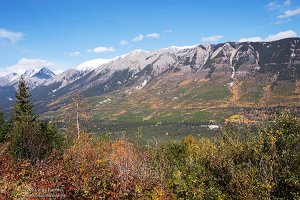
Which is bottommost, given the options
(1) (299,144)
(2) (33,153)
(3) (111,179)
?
(2) (33,153)

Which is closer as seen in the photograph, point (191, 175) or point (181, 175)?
point (191, 175)

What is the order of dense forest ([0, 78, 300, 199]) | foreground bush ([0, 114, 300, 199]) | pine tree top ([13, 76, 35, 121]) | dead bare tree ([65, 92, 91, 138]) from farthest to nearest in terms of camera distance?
1. pine tree top ([13, 76, 35, 121])
2. dead bare tree ([65, 92, 91, 138])
3. foreground bush ([0, 114, 300, 199])
4. dense forest ([0, 78, 300, 199])

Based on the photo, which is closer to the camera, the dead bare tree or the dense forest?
the dense forest

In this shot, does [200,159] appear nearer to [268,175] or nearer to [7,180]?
[268,175]

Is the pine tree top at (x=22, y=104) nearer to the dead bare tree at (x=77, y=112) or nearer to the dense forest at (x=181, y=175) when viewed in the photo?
the dead bare tree at (x=77, y=112)

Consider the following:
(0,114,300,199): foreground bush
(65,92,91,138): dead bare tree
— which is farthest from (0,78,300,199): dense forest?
(65,92,91,138): dead bare tree

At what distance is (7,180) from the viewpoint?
59.1ft

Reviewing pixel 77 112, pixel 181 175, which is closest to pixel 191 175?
pixel 181 175

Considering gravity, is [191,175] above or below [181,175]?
above

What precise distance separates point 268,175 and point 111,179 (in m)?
17.2

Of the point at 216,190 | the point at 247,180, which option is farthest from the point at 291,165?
the point at 216,190

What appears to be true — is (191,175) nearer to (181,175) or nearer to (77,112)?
(181,175)

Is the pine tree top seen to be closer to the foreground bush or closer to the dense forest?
the dense forest

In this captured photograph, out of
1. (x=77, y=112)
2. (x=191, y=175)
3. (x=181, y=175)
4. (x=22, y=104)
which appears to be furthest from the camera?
(x=22, y=104)
